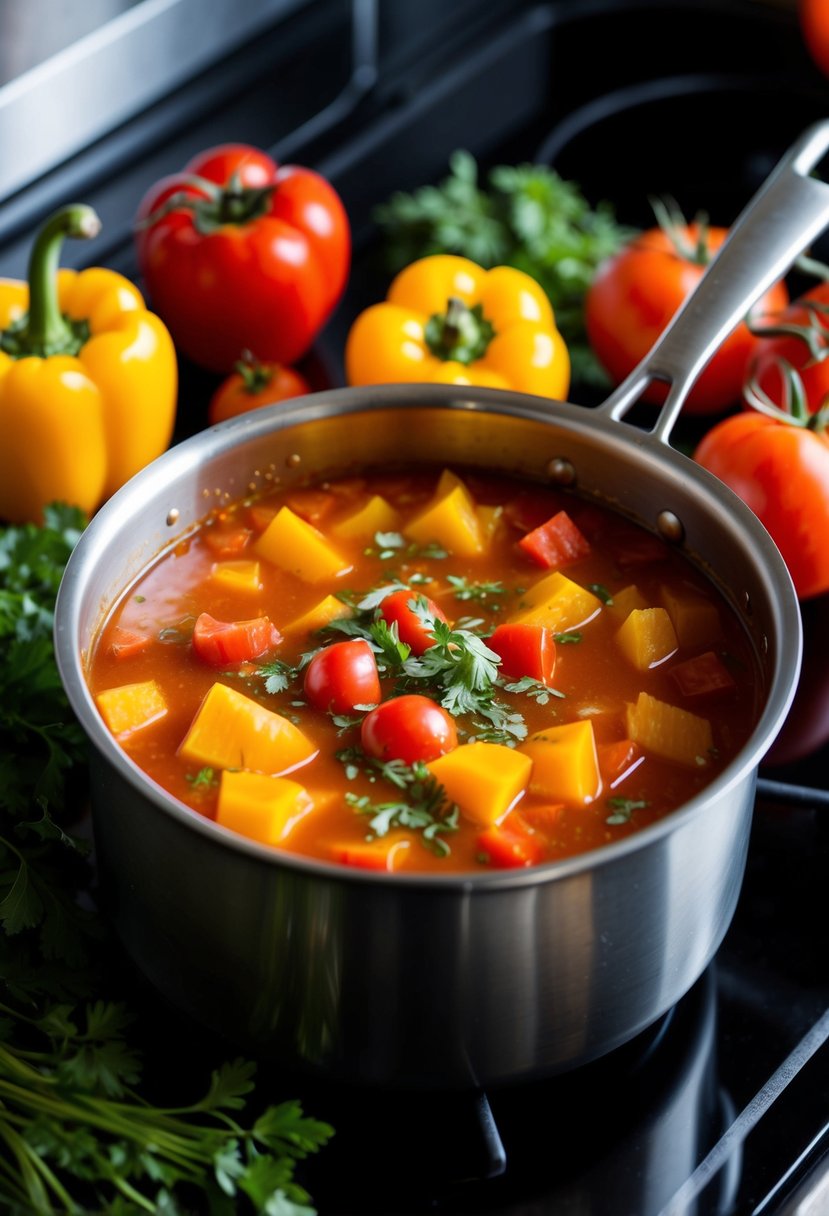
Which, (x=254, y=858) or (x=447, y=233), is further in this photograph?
(x=447, y=233)

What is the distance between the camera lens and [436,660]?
6.61 ft

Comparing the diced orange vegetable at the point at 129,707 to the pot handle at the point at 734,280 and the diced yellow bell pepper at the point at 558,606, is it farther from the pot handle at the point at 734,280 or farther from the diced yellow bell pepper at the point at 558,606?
the pot handle at the point at 734,280

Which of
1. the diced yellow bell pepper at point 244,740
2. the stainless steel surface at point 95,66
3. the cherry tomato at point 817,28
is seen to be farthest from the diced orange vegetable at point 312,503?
the cherry tomato at point 817,28

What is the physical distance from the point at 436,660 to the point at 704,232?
1.34 m

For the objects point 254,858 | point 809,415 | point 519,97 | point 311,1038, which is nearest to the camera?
point 254,858

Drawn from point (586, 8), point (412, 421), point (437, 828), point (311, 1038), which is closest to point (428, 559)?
point (412, 421)

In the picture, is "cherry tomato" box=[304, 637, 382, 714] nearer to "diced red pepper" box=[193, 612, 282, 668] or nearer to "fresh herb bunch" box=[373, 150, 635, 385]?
"diced red pepper" box=[193, 612, 282, 668]

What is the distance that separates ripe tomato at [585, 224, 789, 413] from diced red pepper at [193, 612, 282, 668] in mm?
1018

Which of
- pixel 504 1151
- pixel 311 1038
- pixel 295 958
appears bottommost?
pixel 504 1151

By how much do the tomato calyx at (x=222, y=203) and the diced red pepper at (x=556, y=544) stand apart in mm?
1008

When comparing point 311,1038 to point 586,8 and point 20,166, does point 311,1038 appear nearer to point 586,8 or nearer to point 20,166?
point 20,166

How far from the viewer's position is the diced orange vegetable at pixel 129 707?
6.54ft

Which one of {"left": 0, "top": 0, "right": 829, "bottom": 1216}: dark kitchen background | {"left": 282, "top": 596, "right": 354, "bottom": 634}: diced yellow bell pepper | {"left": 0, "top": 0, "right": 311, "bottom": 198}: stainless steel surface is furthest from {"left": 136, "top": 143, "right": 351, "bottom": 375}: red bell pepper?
{"left": 282, "top": 596, "right": 354, "bottom": 634}: diced yellow bell pepper

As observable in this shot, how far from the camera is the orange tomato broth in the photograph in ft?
6.08
